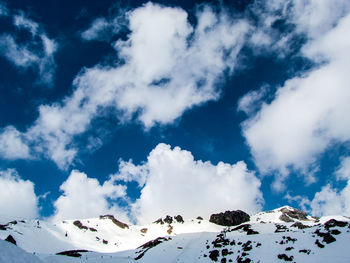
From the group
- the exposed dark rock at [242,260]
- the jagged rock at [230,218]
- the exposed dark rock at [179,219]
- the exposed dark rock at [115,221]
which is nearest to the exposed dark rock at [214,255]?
the exposed dark rock at [242,260]

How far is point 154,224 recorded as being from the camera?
546 feet

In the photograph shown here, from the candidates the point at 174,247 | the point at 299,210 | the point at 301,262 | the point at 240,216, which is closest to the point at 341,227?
the point at 301,262

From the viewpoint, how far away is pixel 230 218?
156 m

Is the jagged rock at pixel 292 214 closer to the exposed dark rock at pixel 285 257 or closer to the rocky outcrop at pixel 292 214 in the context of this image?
the rocky outcrop at pixel 292 214

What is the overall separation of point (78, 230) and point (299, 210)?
136 m

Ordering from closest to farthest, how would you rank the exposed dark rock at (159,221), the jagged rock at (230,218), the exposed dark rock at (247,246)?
the exposed dark rock at (247,246) → the jagged rock at (230,218) → the exposed dark rock at (159,221)

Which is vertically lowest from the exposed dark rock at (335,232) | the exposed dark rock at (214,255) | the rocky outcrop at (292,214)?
the exposed dark rock at (214,255)

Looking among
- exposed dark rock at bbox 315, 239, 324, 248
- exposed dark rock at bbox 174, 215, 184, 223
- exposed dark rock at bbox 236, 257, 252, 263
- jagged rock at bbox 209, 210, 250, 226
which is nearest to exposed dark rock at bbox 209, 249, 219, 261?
exposed dark rock at bbox 236, 257, 252, 263

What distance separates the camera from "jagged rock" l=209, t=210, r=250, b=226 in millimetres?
154375

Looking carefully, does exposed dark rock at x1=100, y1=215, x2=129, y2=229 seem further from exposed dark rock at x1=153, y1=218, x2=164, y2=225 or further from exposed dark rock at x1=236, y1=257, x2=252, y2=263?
exposed dark rock at x1=236, y1=257, x2=252, y2=263

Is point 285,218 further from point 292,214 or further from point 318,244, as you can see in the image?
point 318,244

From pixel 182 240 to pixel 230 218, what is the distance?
289 feet

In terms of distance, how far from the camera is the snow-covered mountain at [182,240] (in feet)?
128

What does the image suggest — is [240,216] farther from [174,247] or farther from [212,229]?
[174,247]
